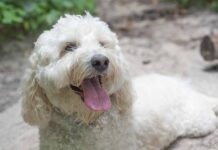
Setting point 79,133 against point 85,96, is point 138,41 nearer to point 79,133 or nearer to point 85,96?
point 79,133

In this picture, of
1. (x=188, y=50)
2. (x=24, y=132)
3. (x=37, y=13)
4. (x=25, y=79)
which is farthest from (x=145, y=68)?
(x=25, y=79)

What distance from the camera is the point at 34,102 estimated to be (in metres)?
4.39

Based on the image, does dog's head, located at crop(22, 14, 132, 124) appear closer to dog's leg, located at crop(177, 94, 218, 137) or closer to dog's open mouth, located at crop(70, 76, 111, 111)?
dog's open mouth, located at crop(70, 76, 111, 111)

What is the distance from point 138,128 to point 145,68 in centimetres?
319

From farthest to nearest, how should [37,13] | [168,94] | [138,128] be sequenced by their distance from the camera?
[37,13]
[168,94]
[138,128]

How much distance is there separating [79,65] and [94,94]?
0.25 meters

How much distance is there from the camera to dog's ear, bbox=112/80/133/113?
449cm

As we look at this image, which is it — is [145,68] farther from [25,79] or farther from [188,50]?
[25,79]

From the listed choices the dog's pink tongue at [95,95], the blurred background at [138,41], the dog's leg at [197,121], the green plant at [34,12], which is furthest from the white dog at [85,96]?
the green plant at [34,12]

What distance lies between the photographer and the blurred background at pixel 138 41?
6.24 m

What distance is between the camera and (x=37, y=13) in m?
8.68

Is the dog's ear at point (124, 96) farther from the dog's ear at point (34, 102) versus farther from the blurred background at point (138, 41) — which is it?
the blurred background at point (138, 41)

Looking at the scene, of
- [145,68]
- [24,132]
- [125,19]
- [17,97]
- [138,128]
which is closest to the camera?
[138,128]

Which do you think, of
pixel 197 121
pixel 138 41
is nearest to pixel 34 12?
pixel 138 41
